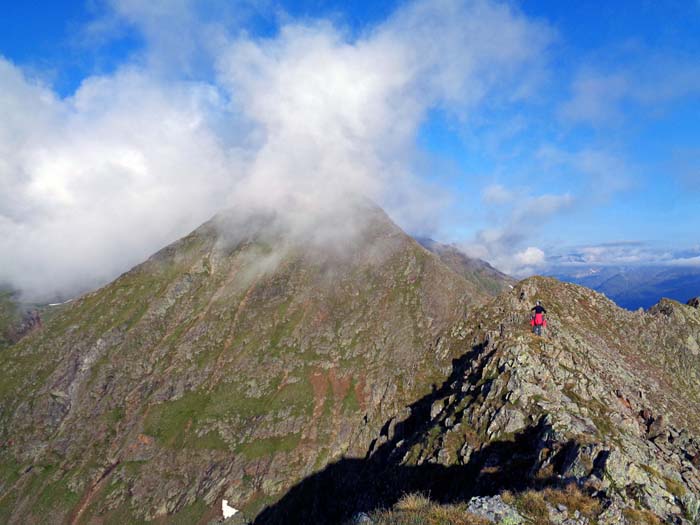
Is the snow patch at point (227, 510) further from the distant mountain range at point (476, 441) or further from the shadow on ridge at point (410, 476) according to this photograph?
the shadow on ridge at point (410, 476)

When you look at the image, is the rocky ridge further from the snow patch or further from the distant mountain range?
the snow patch

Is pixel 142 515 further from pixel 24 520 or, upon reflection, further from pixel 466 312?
pixel 466 312

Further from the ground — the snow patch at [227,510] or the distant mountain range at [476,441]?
the distant mountain range at [476,441]

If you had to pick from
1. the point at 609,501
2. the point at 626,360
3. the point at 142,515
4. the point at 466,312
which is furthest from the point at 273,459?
the point at 609,501

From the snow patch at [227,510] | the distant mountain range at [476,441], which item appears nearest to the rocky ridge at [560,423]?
the distant mountain range at [476,441]

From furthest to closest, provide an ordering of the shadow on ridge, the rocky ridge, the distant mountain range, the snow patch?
the snow patch
the shadow on ridge
the rocky ridge
the distant mountain range

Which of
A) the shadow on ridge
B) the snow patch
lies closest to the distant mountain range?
the shadow on ridge

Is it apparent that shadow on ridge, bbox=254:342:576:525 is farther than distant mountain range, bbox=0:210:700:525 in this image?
Yes

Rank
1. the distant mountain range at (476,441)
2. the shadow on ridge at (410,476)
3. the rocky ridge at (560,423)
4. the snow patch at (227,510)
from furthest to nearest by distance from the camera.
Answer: the snow patch at (227,510) → the shadow on ridge at (410,476) → the rocky ridge at (560,423) → the distant mountain range at (476,441)
